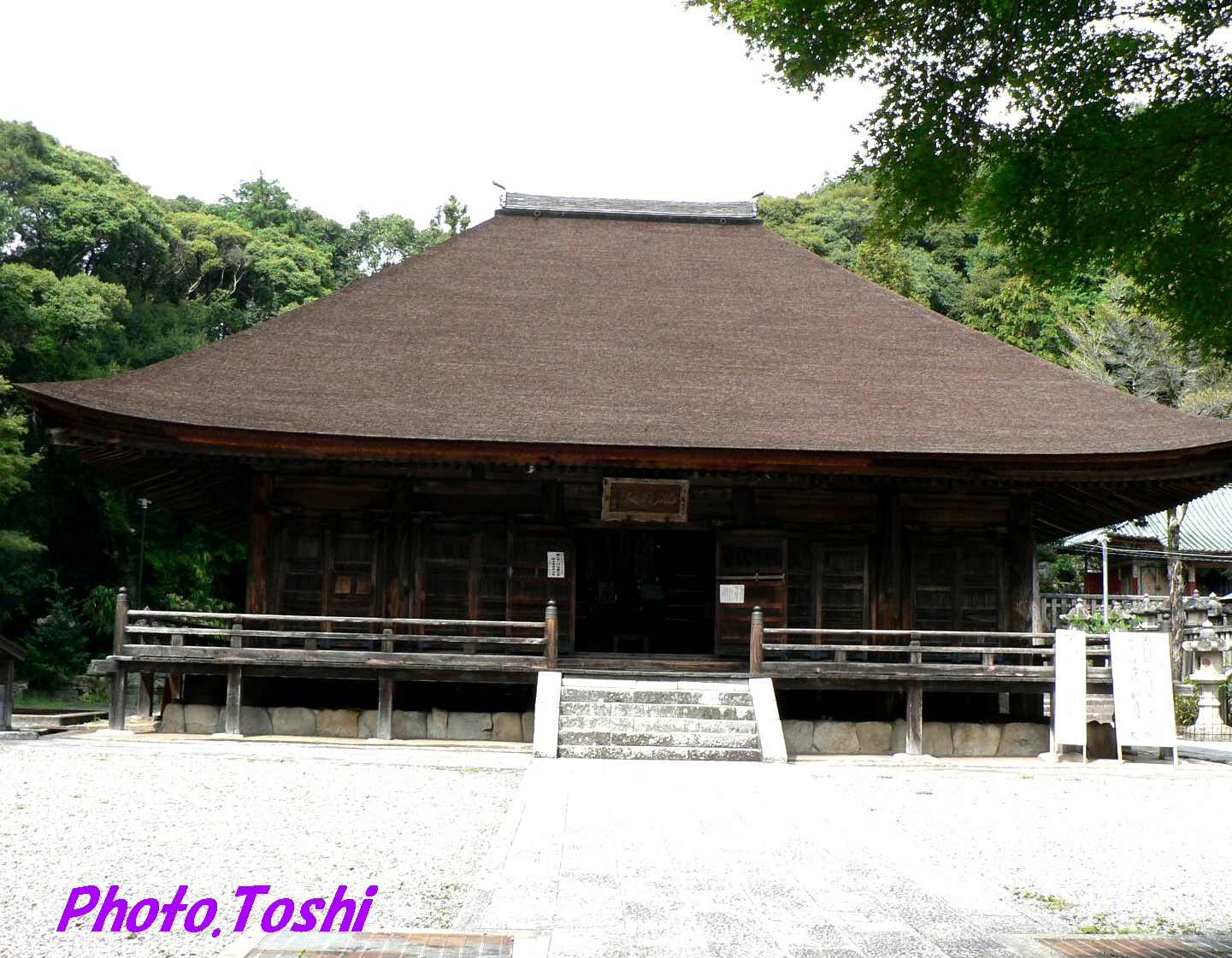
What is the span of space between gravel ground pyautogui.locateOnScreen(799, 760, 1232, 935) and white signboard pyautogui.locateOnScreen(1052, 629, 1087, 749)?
15.1 inches

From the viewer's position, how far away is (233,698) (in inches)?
502

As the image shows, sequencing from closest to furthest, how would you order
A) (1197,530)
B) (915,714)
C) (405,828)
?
(405,828) → (915,714) → (1197,530)

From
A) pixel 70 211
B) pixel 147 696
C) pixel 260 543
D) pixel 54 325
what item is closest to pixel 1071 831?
pixel 260 543

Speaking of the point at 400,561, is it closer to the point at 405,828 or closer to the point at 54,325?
the point at 405,828

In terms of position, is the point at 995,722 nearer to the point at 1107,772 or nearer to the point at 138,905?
the point at 1107,772

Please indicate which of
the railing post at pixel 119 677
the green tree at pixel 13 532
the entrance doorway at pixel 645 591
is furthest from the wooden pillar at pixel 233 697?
the green tree at pixel 13 532

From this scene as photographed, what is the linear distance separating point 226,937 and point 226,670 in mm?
8293

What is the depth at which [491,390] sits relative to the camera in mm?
14531

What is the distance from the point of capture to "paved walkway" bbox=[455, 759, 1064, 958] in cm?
497

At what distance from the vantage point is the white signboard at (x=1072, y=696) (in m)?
12.5

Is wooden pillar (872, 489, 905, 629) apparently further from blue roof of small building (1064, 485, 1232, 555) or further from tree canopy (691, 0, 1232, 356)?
blue roof of small building (1064, 485, 1232, 555)

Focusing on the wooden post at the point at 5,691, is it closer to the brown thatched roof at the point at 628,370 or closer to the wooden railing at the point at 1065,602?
the brown thatched roof at the point at 628,370

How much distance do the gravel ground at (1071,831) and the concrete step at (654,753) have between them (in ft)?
2.20

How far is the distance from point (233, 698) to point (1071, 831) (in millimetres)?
8823
